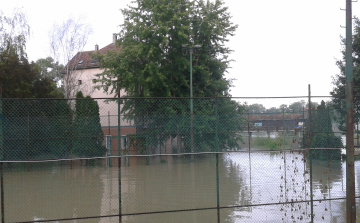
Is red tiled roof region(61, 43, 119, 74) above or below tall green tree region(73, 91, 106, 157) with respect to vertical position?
above

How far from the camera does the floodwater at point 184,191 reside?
916 cm

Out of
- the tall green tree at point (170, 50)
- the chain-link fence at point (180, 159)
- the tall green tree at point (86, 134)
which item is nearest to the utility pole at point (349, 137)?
the chain-link fence at point (180, 159)

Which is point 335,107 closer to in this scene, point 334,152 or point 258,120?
point 258,120

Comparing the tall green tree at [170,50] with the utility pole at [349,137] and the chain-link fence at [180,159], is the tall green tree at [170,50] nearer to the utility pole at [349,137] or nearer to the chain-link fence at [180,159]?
the chain-link fence at [180,159]

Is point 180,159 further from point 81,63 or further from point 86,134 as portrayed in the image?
point 81,63

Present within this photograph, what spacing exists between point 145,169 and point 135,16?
14.3 meters

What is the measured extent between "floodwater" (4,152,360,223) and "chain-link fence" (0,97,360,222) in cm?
4

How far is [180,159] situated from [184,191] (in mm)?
1033

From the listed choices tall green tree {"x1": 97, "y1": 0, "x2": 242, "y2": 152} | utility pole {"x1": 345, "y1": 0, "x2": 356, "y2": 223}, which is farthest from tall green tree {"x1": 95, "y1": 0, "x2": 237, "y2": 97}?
utility pole {"x1": 345, "y1": 0, "x2": 356, "y2": 223}

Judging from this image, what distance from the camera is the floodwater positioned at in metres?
9.16

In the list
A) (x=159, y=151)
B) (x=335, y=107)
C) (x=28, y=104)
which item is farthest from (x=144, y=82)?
(x=335, y=107)

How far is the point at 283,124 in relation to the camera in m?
9.84

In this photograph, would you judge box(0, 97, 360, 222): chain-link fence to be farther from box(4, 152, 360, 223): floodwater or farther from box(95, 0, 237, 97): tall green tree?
box(95, 0, 237, 97): tall green tree

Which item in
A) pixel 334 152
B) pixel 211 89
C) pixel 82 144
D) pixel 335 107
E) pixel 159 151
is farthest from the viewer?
pixel 211 89
